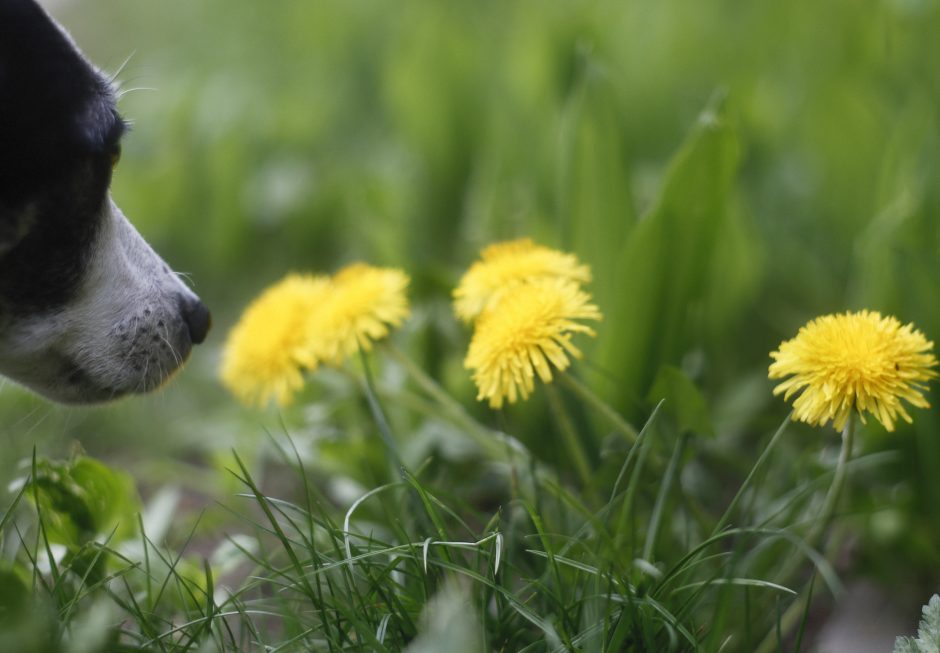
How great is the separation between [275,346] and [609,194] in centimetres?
74

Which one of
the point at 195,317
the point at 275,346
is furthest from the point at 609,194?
the point at 195,317

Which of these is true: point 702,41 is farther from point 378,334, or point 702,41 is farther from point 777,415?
point 378,334

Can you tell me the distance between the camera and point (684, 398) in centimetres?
162

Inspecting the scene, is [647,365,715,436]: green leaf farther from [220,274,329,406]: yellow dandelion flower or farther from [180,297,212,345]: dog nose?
[180,297,212,345]: dog nose

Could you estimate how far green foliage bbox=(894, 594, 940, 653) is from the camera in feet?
4.00

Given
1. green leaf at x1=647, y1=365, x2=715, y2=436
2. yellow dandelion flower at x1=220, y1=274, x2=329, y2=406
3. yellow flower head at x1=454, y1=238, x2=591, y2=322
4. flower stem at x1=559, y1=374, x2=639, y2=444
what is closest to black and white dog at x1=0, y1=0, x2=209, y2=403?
yellow dandelion flower at x1=220, y1=274, x2=329, y2=406

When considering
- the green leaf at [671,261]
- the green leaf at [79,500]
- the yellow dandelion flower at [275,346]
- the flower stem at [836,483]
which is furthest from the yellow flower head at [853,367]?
the green leaf at [79,500]

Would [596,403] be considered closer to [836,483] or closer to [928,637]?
[836,483]

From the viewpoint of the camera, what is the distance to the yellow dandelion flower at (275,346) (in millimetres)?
1755

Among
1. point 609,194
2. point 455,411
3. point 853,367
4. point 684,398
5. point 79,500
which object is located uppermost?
point 609,194

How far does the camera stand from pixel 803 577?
1.89m

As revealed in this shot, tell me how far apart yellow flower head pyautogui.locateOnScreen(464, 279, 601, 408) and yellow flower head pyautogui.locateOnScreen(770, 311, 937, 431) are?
30 cm

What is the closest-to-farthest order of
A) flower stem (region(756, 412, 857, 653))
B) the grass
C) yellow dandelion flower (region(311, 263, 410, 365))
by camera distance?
the grass < flower stem (region(756, 412, 857, 653)) < yellow dandelion flower (region(311, 263, 410, 365))

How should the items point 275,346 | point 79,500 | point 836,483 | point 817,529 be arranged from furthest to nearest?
point 275,346, point 79,500, point 817,529, point 836,483
